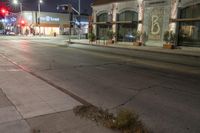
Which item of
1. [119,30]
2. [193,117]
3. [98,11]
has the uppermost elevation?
[98,11]

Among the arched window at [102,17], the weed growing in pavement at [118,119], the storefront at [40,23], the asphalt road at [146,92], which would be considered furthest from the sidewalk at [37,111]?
the storefront at [40,23]

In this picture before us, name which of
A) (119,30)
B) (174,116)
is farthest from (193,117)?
(119,30)

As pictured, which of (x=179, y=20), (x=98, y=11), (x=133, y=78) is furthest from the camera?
(x=98, y=11)

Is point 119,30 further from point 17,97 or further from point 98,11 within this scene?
point 17,97

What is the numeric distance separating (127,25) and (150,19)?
450 cm

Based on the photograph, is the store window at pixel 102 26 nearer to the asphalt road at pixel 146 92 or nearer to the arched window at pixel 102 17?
the arched window at pixel 102 17

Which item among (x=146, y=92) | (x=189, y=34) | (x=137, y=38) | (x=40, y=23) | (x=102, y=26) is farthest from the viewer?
(x=40, y=23)

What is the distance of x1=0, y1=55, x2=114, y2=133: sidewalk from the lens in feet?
15.2

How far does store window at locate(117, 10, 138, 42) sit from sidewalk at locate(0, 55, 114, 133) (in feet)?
81.9

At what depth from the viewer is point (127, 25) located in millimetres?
32906

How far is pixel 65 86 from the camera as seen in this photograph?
8.35m

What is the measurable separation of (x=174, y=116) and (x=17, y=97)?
4.18 m

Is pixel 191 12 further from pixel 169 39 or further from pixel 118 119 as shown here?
pixel 118 119

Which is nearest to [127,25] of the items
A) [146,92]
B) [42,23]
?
[146,92]
